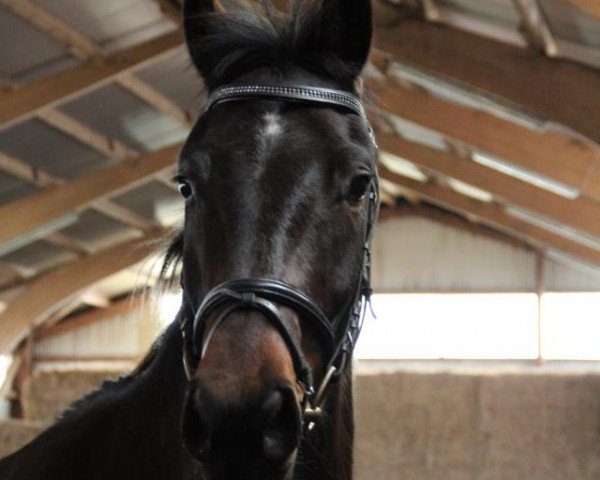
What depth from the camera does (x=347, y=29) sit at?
194cm

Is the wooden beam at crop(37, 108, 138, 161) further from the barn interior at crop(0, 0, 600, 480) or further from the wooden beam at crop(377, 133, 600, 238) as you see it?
the wooden beam at crop(377, 133, 600, 238)

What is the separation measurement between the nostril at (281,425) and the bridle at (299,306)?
0.10 metres

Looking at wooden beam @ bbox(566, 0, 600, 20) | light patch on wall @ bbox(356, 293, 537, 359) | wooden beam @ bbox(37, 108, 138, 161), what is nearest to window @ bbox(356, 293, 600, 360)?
light patch on wall @ bbox(356, 293, 537, 359)

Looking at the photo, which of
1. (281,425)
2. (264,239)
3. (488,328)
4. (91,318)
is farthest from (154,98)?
(281,425)

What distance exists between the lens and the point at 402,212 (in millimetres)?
16984

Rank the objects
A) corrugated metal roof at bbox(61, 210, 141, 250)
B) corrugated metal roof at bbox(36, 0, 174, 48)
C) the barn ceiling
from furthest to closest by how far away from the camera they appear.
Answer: corrugated metal roof at bbox(61, 210, 141, 250), corrugated metal roof at bbox(36, 0, 174, 48), the barn ceiling

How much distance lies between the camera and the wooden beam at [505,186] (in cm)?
974

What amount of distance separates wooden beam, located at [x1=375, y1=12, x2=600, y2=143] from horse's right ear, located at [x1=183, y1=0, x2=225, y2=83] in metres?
4.09

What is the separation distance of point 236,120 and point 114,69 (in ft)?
22.8

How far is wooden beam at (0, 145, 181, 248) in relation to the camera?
390 inches

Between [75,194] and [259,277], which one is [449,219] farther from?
[259,277]

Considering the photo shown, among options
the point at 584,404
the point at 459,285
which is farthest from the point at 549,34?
the point at 459,285

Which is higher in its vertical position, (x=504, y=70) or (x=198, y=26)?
(x=504, y=70)

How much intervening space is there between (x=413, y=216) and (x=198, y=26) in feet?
49.1
